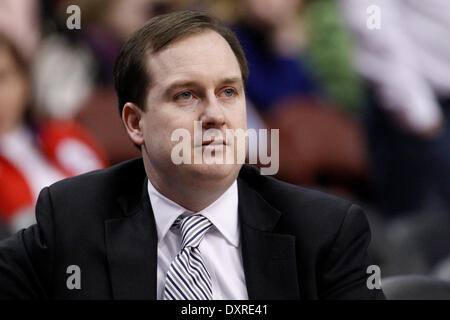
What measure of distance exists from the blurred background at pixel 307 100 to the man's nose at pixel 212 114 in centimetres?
207

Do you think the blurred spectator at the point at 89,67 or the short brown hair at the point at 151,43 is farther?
the blurred spectator at the point at 89,67

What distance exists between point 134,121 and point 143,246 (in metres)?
0.28

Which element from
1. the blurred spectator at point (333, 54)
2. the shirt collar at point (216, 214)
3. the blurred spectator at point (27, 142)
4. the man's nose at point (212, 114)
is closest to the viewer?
the man's nose at point (212, 114)

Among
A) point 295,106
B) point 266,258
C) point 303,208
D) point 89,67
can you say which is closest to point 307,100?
point 295,106

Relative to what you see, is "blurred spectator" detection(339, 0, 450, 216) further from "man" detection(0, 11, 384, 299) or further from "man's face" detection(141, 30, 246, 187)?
"man's face" detection(141, 30, 246, 187)

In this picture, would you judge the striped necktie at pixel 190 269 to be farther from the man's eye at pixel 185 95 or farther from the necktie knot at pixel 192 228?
the man's eye at pixel 185 95

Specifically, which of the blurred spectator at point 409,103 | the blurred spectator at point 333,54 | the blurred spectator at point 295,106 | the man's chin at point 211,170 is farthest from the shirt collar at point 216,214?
the blurred spectator at point 409,103

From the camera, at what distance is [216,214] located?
1.72 m

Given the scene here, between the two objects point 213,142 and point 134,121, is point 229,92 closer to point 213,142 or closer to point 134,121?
point 213,142

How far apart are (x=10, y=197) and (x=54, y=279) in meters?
2.19

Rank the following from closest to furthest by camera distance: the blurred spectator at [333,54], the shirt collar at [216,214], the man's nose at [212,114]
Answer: the man's nose at [212,114]
the shirt collar at [216,214]
the blurred spectator at [333,54]

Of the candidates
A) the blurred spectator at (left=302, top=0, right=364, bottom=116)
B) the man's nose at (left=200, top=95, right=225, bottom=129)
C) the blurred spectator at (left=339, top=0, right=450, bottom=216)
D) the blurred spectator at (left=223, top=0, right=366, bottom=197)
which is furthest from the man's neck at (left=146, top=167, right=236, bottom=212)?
the blurred spectator at (left=339, top=0, right=450, bottom=216)

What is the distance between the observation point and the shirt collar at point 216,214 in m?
1.72
